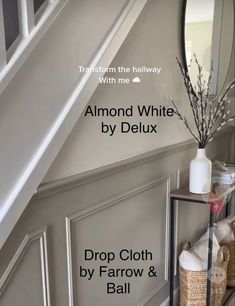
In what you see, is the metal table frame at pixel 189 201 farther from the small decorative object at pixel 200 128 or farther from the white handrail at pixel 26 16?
the white handrail at pixel 26 16

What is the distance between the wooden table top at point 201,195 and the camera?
1612 millimetres

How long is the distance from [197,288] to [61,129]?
46.2 inches

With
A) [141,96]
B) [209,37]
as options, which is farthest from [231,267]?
[209,37]

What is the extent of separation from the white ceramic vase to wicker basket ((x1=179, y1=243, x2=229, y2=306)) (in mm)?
406

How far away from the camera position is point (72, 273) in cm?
123

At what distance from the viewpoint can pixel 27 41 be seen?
0.91 meters

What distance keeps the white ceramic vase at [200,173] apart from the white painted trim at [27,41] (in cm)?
95

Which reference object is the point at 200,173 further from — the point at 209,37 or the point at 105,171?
the point at 209,37

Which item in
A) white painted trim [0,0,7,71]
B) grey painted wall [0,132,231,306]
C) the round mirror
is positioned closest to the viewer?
white painted trim [0,0,7,71]

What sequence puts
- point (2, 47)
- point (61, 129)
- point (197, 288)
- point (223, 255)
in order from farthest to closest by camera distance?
point (223, 255), point (197, 288), point (61, 129), point (2, 47)

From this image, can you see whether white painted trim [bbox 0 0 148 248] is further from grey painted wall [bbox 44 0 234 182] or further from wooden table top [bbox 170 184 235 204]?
wooden table top [bbox 170 184 235 204]

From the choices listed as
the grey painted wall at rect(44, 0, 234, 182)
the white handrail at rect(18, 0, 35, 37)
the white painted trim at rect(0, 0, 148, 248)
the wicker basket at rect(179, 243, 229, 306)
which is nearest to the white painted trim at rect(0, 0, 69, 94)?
the white handrail at rect(18, 0, 35, 37)

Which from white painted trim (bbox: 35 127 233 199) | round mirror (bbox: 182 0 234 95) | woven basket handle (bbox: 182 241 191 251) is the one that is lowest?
woven basket handle (bbox: 182 241 191 251)

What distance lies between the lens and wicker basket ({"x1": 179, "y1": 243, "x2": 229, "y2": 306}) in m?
1.71
